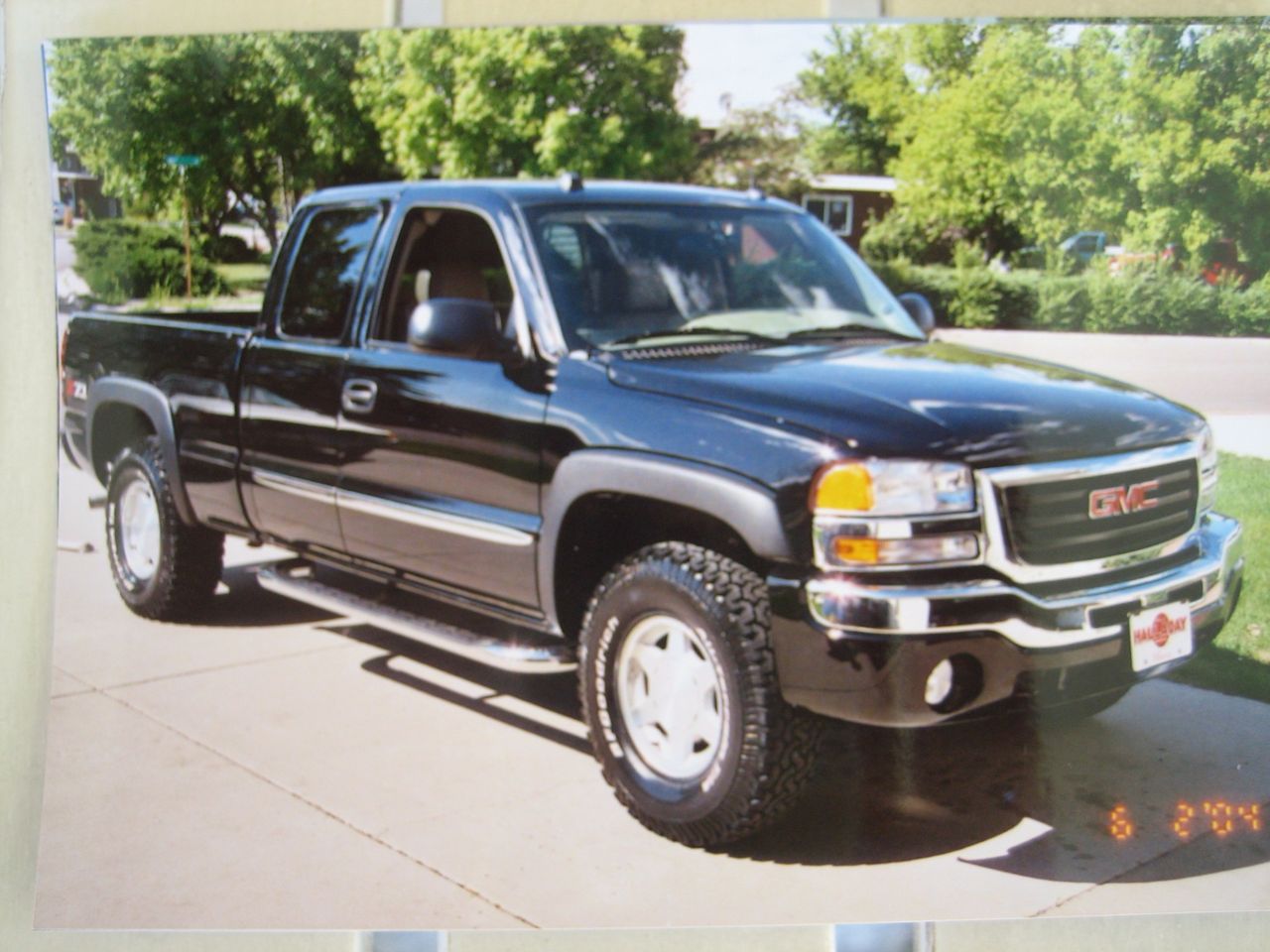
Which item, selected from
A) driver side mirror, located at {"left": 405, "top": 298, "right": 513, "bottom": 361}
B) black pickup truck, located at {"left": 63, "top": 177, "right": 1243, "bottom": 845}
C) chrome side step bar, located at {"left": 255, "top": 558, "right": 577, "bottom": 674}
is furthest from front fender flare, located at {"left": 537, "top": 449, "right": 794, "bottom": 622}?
driver side mirror, located at {"left": 405, "top": 298, "right": 513, "bottom": 361}

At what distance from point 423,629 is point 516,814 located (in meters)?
0.59

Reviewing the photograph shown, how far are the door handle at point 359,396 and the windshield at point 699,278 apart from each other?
667 millimetres

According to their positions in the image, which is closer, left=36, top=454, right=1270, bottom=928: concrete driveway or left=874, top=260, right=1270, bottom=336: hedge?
left=36, top=454, right=1270, bottom=928: concrete driveway

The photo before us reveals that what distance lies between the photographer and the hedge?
132 inches

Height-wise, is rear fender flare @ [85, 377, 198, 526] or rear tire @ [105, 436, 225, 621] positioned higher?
rear fender flare @ [85, 377, 198, 526]

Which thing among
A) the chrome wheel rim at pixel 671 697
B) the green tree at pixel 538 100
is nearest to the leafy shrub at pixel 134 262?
the green tree at pixel 538 100

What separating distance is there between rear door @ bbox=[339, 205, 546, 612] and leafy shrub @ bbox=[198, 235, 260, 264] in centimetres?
55

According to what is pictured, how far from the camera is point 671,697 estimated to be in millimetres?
2969

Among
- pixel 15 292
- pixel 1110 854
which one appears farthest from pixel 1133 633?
pixel 15 292

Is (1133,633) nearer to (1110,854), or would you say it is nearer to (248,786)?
(1110,854)

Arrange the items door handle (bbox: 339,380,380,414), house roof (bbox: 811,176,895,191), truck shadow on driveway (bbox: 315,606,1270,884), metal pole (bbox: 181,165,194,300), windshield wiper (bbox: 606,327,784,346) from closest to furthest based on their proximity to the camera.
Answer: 1. truck shadow on driveway (bbox: 315,606,1270,884)
2. windshield wiper (bbox: 606,327,784,346)
3. house roof (bbox: 811,176,895,191)
4. door handle (bbox: 339,380,380,414)
5. metal pole (bbox: 181,165,194,300)

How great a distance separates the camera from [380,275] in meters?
3.73

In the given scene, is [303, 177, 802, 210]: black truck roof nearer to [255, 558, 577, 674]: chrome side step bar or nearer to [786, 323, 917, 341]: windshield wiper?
[786, 323, 917, 341]: windshield wiper

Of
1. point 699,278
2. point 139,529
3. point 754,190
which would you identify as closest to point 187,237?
point 139,529
